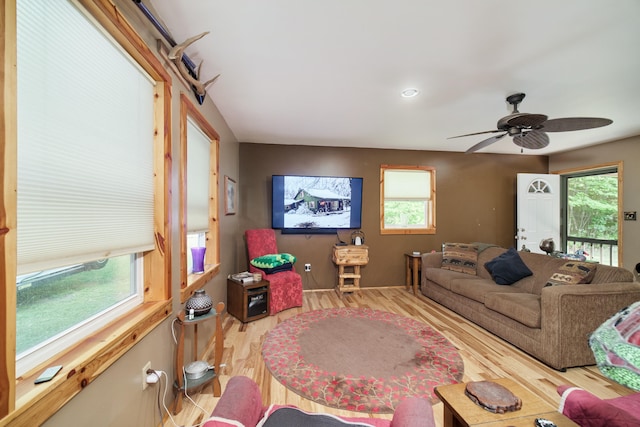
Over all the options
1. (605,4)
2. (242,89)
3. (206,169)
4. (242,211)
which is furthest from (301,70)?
(242,211)

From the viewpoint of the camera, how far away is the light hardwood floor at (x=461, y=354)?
73.2 inches

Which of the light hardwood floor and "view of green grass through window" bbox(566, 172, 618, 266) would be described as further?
"view of green grass through window" bbox(566, 172, 618, 266)

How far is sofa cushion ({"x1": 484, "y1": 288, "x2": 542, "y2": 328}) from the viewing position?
245 cm

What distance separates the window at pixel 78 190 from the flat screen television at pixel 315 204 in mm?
2754

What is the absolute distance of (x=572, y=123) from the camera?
2.38 metres

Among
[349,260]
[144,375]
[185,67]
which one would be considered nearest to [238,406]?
[144,375]

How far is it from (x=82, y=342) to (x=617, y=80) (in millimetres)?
4273

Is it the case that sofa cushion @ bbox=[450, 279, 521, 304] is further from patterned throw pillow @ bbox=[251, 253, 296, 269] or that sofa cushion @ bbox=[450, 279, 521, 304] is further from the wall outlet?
the wall outlet

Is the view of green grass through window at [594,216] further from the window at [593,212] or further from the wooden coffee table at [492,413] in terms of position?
the wooden coffee table at [492,413]

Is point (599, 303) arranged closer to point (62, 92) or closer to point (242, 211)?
point (62, 92)

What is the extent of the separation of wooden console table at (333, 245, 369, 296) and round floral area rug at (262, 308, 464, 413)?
1081 mm

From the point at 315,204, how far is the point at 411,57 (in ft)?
9.14

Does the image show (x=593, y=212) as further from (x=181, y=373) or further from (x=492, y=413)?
(x=181, y=373)

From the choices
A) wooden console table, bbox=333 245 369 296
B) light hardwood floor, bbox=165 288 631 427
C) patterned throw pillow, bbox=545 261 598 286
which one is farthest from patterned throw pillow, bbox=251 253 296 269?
patterned throw pillow, bbox=545 261 598 286
